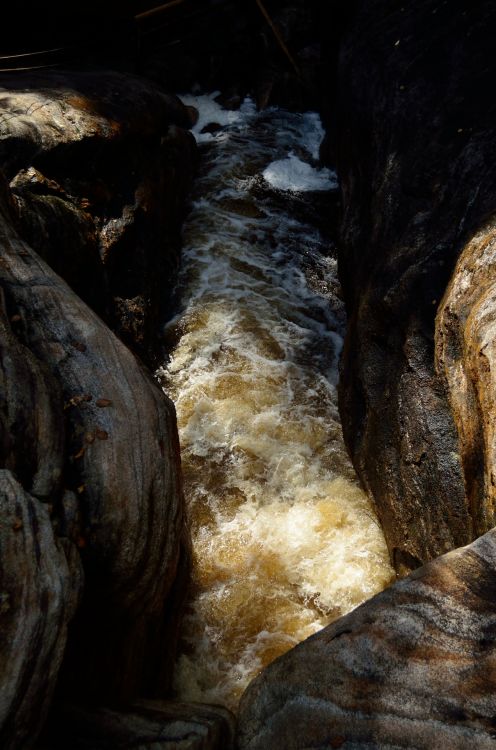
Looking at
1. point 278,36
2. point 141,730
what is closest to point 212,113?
point 278,36

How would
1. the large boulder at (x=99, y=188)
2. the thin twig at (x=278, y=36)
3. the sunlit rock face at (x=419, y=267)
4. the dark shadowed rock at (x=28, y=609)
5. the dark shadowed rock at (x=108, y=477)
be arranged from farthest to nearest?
the thin twig at (x=278, y=36) → the large boulder at (x=99, y=188) → the sunlit rock face at (x=419, y=267) → the dark shadowed rock at (x=108, y=477) → the dark shadowed rock at (x=28, y=609)

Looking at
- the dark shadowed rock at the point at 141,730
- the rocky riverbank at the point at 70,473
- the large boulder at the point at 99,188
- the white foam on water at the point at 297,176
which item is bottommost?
the dark shadowed rock at the point at 141,730

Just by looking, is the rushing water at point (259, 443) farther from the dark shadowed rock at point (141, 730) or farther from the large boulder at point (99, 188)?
the dark shadowed rock at point (141, 730)

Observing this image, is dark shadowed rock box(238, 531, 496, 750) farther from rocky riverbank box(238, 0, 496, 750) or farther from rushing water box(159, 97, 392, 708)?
rushing water box(159, 97, 392, 708)

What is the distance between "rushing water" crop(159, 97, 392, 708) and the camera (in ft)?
12.0

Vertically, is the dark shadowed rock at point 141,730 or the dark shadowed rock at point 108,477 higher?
the dark shadowed rock at point 108,477

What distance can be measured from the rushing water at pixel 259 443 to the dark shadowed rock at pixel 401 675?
121 centimetres

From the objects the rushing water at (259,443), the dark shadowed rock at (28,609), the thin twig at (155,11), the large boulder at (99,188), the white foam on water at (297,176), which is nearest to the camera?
the dark shadowed rock at (28,609)

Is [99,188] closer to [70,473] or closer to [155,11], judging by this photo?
[70,473]

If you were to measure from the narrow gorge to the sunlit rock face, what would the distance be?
3cm

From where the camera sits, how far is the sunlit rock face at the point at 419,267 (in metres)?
3.26

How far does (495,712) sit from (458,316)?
89.5 inches

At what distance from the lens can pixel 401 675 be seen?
202 cm

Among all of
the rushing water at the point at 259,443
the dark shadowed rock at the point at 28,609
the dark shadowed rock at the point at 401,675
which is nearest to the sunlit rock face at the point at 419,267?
the rushing water at the point at 259,443
